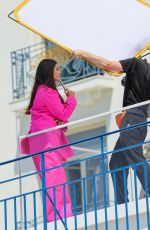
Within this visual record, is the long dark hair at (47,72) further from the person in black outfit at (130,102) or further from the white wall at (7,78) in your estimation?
the white wall at (7,78)

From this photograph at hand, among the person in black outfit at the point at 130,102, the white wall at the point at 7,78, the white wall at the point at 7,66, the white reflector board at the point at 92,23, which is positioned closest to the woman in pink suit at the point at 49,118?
the white reflector board at the point at 92,23

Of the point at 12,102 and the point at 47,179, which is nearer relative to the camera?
the point at 47,179

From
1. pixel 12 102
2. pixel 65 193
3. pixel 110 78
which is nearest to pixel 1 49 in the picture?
pixel 12 102

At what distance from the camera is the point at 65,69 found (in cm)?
1719

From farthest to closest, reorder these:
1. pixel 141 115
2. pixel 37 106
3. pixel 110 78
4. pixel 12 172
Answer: pixel 12 172, pixel 110 78, pixel 37 106, pixel 141 115

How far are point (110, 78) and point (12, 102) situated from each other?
1.86 metres

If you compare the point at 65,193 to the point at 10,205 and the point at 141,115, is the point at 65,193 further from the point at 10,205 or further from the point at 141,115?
the point at 10,205

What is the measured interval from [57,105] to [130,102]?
1.03 meters

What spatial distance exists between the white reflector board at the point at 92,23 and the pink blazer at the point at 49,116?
0.61m

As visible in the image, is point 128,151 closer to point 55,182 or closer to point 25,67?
point 55,182

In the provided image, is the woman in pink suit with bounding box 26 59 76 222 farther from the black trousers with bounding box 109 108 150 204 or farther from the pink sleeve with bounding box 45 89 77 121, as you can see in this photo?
the black trousers with bounding box 109 108 150 204

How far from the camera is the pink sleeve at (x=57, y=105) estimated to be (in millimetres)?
12211

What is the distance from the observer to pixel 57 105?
12211 millimetres

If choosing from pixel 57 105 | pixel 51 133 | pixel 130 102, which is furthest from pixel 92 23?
pixel 130 102
